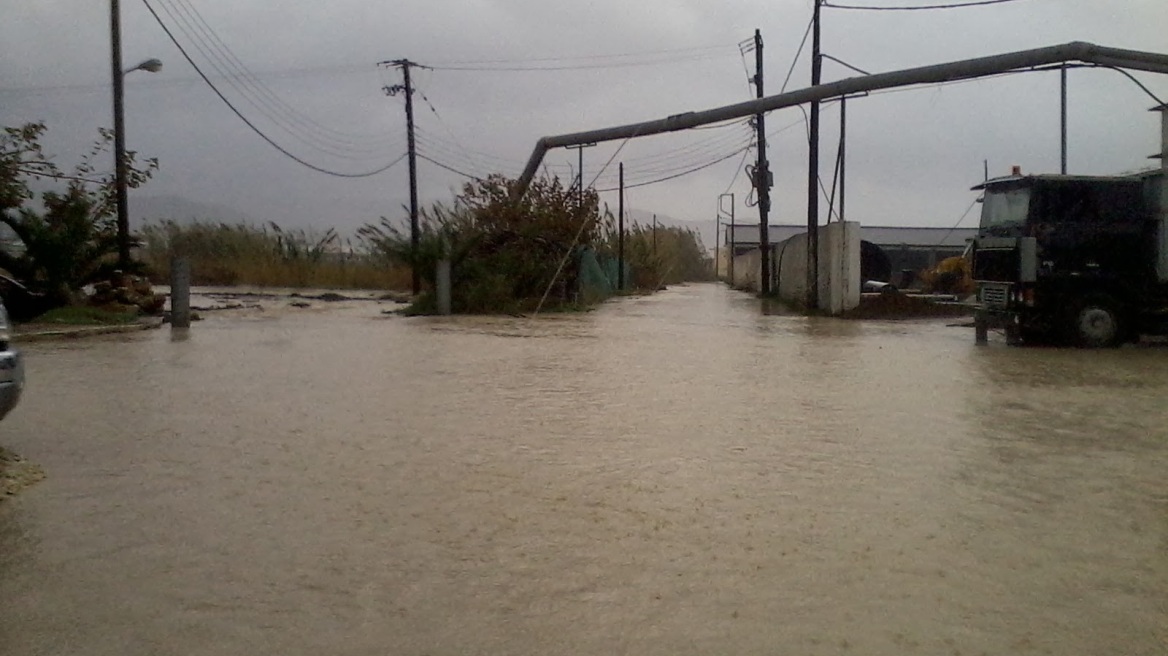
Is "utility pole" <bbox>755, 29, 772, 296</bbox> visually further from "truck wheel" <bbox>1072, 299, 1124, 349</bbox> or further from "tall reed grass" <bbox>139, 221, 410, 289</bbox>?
"truck wheel" <bbox>1072, 299, 1124, 349</bbox>

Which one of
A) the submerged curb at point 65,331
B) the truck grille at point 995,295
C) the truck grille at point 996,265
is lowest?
the submerged curb at point 65,331

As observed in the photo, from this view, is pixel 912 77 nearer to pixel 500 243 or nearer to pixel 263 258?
pixel 500 243

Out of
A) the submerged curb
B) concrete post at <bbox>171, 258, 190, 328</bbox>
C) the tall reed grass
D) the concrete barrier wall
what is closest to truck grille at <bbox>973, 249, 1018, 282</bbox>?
the concrete barrier wall

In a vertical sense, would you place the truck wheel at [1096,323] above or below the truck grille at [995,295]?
below

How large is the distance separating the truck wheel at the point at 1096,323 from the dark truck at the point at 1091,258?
0.02 meters

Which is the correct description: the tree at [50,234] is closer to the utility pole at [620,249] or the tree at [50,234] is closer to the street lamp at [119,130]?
the street lamp at [119,130]

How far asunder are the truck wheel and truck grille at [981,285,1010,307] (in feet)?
3.47

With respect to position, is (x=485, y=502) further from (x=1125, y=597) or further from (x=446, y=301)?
(x=446, y=301)

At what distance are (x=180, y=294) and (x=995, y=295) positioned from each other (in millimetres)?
14529

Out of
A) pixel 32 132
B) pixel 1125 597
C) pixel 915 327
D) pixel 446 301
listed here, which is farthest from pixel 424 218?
pixel 1125 597

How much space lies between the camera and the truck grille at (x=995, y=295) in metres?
17.2

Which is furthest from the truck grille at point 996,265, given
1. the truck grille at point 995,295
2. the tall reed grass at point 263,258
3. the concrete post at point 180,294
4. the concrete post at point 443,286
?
the tall reed grass at point 263,258

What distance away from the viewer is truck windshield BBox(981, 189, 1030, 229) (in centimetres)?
1700

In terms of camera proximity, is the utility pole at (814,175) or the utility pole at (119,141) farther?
the utility pole at (814,175)
